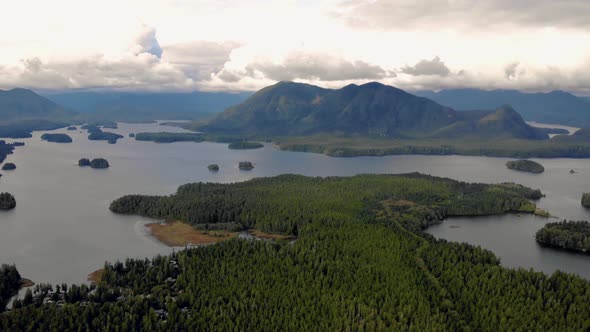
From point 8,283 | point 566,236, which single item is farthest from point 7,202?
point 566,236

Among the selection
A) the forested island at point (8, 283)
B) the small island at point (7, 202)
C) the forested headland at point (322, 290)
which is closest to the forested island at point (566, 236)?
the forested headland at point (322, 290)

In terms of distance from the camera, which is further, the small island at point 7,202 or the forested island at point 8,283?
the small island at point 7,202

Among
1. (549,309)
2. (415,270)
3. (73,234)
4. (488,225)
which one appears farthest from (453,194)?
(73,234)

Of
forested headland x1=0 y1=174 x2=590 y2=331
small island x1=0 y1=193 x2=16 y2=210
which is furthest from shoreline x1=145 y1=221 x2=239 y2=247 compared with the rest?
small island x1=0 y1=193 x2=16 y2=210

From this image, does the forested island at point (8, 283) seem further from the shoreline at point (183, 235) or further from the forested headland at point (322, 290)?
the shoreline at point (183, 235)

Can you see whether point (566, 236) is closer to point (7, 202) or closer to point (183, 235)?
point (183, 235)

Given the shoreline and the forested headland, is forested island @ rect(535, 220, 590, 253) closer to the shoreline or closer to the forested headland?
the forested headland
